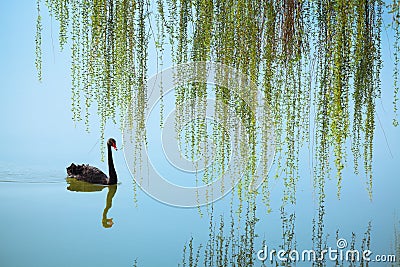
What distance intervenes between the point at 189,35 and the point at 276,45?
0.47 m

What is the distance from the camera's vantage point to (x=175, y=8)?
102 inches

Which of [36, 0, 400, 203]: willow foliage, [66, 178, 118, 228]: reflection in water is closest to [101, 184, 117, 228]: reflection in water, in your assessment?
[66, 178, 118, 228]: reflection in water

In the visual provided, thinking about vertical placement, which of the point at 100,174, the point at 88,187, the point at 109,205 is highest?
the point at 100,174

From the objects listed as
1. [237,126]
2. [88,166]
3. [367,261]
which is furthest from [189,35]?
[88,166]

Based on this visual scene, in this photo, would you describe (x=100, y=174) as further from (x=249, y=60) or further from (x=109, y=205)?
(x=249, y=60)

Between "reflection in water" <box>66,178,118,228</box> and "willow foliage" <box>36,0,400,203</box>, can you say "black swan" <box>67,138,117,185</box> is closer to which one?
"reflection in water" <box>66,178,118,228</box>

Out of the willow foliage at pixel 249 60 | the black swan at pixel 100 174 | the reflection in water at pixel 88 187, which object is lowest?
the reflection in water at pixel 88 187

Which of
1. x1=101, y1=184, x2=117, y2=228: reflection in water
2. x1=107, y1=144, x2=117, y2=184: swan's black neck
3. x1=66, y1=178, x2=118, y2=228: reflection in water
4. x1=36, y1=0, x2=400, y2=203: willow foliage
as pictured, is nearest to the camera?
x1=36, y1=0, x2=400, y2=203: willow foliage

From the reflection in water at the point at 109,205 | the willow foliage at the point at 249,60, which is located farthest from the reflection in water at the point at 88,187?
the willow foliage at the point at 249,60

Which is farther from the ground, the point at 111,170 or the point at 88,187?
the point at 111,170

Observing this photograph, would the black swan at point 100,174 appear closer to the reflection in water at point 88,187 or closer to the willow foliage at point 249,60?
the reflection in water at point 88,187

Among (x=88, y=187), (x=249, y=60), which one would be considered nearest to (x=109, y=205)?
(x=88, y=187)

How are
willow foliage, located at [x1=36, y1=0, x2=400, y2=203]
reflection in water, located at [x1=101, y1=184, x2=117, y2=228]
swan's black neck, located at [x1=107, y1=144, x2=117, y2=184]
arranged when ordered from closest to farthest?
willow foliage, located at [x1=36, y1=0, x2=400, y2=203] → reflection in water, located at [x1=101, y1=184, x2=117, y2=228] → swan's black neck, located at [x1=107, y1=144, x2=117, y2=184]

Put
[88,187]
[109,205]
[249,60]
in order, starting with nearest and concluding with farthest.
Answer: [249,60], [109,205], [88,187]
